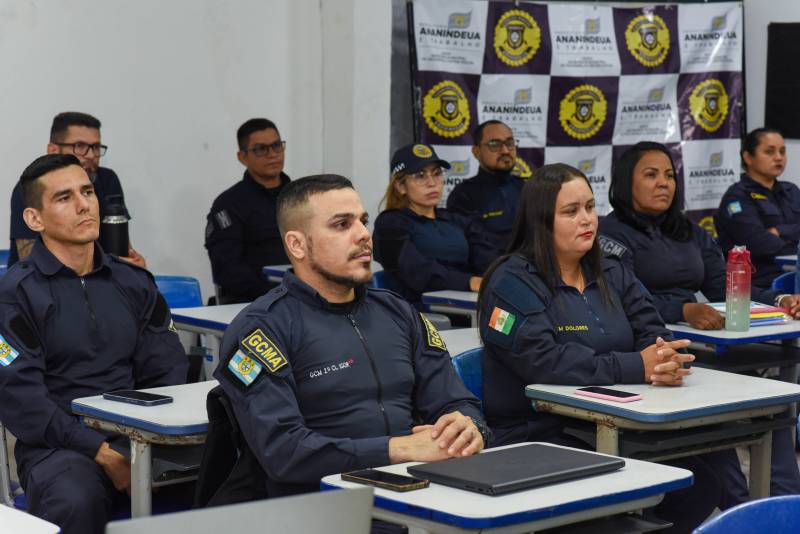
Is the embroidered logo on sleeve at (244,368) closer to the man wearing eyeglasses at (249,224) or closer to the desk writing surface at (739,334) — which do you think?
the desk writing surface at (739,334)

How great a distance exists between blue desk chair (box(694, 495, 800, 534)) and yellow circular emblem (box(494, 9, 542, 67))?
5.29m

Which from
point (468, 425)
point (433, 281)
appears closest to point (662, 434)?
point (468, 425)

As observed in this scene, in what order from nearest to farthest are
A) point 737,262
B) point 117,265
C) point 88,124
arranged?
point 117,265 → point 737,262 → point 88,124

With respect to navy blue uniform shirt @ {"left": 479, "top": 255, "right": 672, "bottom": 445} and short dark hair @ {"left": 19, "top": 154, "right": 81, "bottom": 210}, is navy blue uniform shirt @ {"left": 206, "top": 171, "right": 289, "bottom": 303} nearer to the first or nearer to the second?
short dark hair @ {"left": 19, "top": 154, "right": 81, "bottom": 210}

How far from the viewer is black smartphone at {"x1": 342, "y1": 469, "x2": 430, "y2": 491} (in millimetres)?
2109

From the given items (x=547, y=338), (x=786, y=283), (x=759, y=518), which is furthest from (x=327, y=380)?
(x=786, y=283)

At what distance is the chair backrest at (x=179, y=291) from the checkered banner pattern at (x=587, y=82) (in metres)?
2.28

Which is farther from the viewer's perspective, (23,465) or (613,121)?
(613,121)

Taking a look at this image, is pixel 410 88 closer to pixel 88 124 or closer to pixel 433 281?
pixel 433 281

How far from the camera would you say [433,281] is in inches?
209

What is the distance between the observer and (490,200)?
20.0 feet

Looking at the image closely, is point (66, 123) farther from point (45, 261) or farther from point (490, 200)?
point (490, 200)

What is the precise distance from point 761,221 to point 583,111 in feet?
4.23

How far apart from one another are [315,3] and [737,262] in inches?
134
